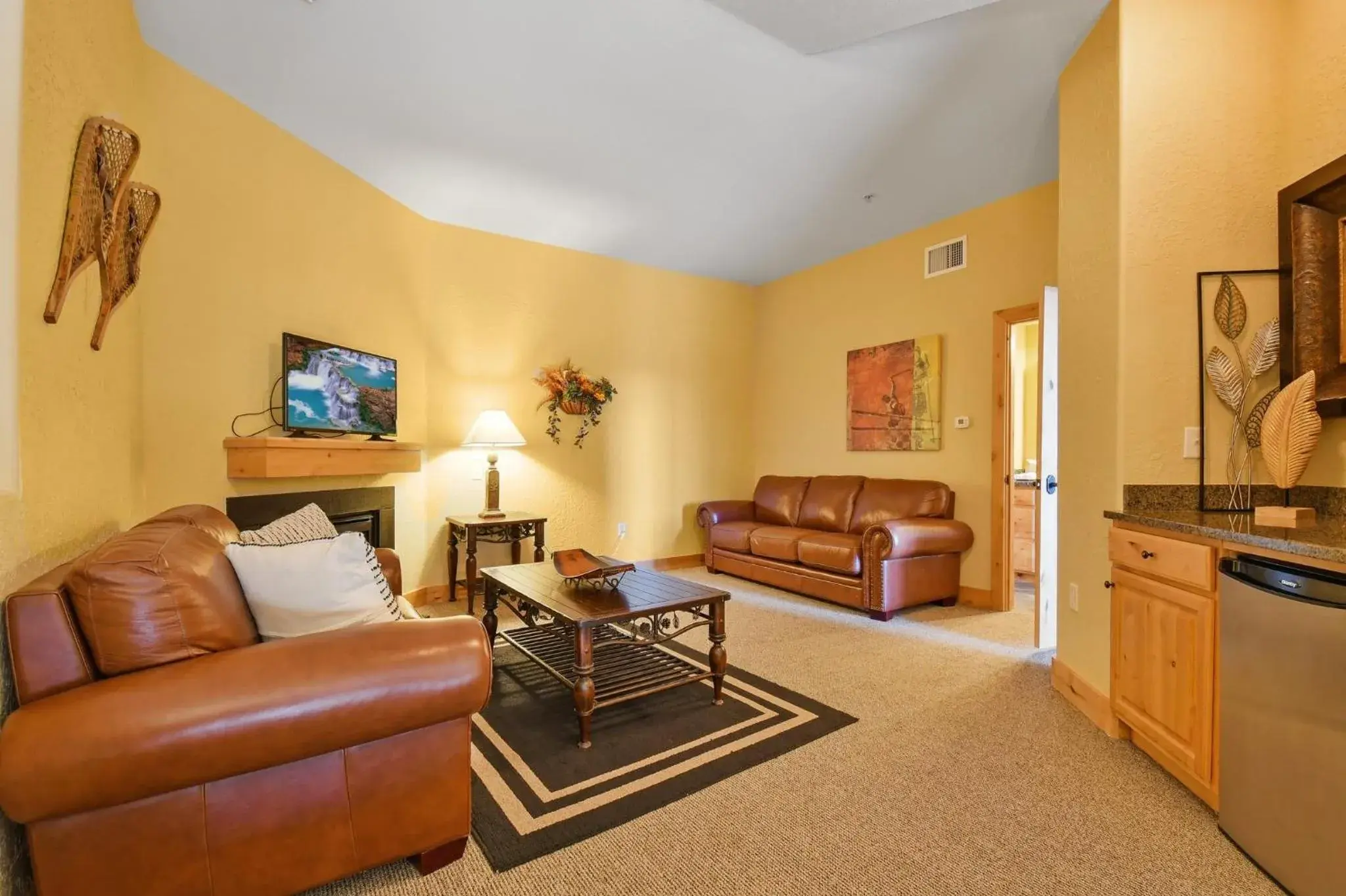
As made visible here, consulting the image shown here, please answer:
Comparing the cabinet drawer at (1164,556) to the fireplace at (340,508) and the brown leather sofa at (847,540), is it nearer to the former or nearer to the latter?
the brown leather sofa at (847,540)

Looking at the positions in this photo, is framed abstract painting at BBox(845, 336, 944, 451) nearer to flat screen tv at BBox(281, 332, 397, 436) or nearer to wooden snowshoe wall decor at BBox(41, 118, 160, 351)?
flat screen tv at BBox(281, 332, 397, 436)

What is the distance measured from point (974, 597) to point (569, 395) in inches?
133

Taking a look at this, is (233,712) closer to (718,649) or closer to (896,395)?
(718,649)

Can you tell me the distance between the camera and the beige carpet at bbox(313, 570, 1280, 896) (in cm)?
149

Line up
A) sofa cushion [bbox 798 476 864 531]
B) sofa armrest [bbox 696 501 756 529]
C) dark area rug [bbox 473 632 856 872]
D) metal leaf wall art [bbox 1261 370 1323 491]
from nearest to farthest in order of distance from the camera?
dark area rug [bbox 473 632 856 872], metal leaf wall art [bbox 1261 370 1323 491], sofa cushion [bbox 798 476 864 531], sofa armrest [bbox 696 501 756 529]

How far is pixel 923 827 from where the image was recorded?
1700mm

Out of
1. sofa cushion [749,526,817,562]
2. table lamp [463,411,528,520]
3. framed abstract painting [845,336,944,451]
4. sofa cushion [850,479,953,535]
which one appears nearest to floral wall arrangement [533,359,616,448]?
table lamp [463,411,528,520]

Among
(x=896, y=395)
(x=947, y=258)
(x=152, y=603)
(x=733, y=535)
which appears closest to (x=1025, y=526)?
(x=896, y=395)

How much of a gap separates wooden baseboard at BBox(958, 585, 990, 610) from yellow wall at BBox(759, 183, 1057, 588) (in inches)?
2.2

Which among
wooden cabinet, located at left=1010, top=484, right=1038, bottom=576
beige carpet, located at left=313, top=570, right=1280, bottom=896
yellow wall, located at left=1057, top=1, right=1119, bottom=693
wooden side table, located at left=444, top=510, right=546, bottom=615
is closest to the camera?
beige carpet, located at left=313, top=570, right=1280, bottom=896

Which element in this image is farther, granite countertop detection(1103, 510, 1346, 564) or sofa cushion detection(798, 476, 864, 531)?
sofa cushion detection(798, 476, 864, 531)

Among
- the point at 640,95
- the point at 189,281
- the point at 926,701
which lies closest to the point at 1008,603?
the point at 926,701

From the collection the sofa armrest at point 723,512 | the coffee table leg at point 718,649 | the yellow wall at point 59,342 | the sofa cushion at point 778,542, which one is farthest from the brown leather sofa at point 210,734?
the sofa armrest at point 723,512

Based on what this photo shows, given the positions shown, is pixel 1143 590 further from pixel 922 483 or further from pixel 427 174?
pixel 427 174
